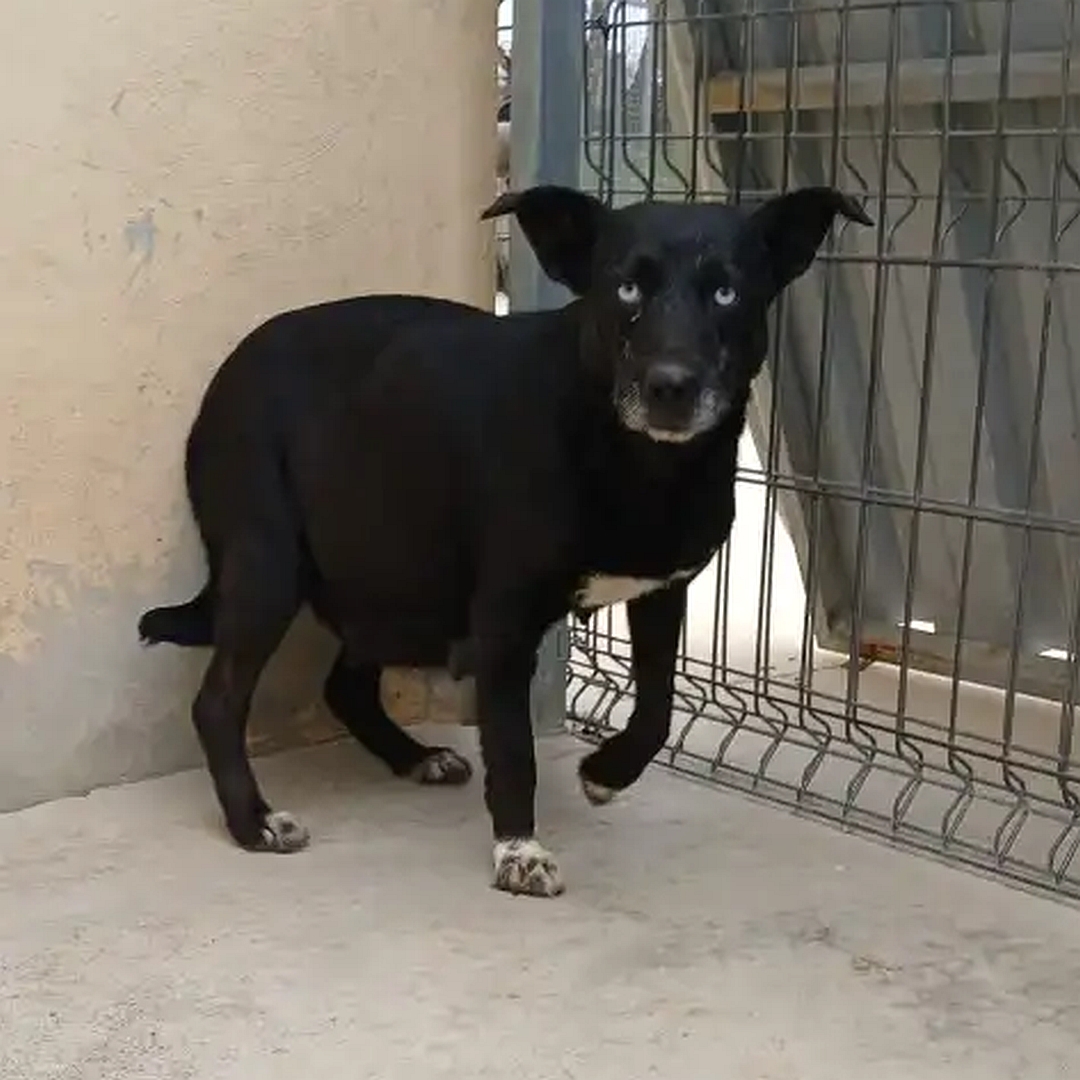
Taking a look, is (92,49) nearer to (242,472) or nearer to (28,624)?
(242,472)

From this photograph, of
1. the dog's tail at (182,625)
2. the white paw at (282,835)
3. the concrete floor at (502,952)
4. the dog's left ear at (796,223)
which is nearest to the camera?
the concrete floor at (502,952)

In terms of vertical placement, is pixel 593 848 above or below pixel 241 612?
below

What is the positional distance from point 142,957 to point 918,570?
1.48m

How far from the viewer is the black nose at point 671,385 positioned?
5.67 ft

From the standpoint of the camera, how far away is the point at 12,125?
202cm

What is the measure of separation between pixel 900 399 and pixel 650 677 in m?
0.75

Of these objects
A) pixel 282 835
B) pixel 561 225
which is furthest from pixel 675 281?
pixel 282 835

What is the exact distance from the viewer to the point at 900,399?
2.63m

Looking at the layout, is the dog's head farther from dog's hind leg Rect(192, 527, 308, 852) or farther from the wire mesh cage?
dog's hind leg Rect(192, 527, 308, 852)

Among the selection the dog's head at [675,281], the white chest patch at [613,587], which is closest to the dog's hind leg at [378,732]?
the white chest patch at [613,587]

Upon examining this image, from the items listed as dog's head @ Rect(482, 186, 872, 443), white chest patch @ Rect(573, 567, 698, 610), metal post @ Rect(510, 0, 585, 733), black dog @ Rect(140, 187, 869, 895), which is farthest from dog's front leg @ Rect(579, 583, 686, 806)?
metal post @ Rect(510, 0, 585, 733)

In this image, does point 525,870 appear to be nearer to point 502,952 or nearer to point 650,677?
point 502,952

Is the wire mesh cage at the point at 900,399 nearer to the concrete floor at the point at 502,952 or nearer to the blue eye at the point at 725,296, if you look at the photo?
the concrete floor at the point at 502,952

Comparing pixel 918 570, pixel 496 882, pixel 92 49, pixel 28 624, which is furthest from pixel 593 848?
pixel 92 49
